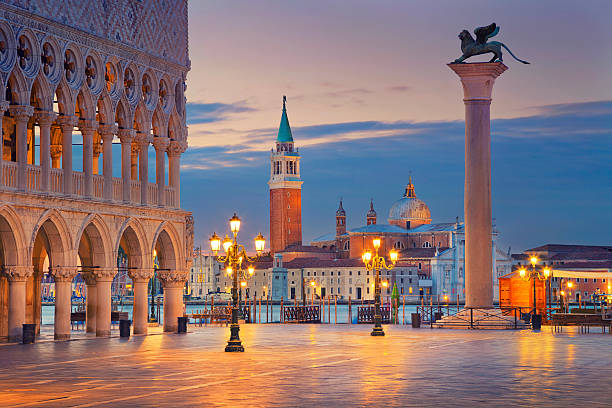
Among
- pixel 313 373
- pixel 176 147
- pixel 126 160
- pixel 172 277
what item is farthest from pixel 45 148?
pixel 313 373

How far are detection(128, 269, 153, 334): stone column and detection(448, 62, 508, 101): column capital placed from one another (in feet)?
39.1

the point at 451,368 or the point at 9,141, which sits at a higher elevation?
the point at 9,141

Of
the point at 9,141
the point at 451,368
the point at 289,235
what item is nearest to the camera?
the point at 451,368

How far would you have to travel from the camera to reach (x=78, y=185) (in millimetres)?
32281

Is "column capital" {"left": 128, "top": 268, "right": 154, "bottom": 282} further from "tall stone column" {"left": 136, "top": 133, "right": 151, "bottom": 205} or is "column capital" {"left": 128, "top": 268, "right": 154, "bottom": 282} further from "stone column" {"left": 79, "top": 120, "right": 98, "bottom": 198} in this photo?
"stone column" {"left": 79, "top": 120, "right": 98, "bottom": 198}

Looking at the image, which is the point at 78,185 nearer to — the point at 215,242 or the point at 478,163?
the point at 215,242

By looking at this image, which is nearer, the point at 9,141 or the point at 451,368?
the point at 451,368

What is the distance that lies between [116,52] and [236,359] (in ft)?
45.1

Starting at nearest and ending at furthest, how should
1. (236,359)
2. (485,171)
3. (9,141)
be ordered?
(236,359) → (9,141) → (485,171)

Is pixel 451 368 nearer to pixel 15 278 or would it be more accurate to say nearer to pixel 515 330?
pixel 15 278

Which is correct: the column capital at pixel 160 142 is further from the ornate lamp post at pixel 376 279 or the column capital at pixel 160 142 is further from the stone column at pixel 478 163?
the stone column at pixel 478 163

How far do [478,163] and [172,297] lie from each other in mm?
11167

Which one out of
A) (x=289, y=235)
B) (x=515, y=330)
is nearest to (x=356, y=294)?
(x=289, y=235)

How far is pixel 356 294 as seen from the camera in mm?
188375
